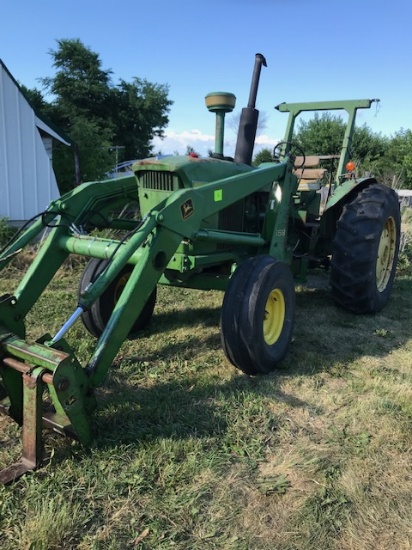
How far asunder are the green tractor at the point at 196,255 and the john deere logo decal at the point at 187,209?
12mm

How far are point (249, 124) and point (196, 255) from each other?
64.2 inches

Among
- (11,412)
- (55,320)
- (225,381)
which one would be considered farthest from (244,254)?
(11,412)

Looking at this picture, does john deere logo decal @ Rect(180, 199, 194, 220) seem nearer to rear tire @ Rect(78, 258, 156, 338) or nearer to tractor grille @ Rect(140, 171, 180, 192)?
tractor grille @ Rect(140, 171, 180, 192)

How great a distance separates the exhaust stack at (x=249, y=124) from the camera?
469 centimetres

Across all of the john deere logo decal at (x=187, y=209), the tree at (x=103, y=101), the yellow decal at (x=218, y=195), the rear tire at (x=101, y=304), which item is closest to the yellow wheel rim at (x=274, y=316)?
the yellow decal at (x=218, y=195)

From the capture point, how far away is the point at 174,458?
2.62 meters

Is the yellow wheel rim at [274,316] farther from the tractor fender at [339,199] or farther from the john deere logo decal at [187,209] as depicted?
the tractor fender at [339,199]

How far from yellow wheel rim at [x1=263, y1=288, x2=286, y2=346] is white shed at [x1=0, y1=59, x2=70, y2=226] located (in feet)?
22.2

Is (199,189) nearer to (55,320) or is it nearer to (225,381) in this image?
(225,381)

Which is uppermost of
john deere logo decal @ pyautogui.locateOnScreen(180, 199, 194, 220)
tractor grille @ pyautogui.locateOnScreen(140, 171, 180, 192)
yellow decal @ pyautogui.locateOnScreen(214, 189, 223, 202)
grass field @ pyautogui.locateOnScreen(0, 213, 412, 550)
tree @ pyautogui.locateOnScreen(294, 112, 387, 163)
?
tree @ pyautogui.locateOnScreen(294, 112, 387, 163)

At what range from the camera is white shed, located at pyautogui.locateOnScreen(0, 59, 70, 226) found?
9.22m

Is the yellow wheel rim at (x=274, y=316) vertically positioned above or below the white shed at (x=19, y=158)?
below

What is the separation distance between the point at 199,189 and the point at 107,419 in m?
1.65

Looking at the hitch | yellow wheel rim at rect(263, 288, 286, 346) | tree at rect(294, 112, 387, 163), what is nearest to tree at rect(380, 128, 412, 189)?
tree at rect(294, 112, 387, 163)
